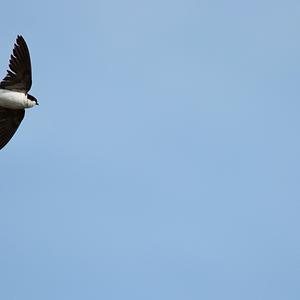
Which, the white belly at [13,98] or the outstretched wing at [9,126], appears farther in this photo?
the outstretched wing at [9,126]

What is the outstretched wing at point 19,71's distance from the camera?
84.0 ft

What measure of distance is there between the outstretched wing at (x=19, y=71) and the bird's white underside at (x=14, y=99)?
0.32 feet

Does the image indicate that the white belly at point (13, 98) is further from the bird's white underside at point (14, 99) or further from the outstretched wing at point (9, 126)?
the outstretched wing at point (9, 126)

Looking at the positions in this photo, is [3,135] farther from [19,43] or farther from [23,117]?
[19,43]

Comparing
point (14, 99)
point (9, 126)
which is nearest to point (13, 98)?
point (14, 99)

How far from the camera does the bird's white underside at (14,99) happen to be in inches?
1024

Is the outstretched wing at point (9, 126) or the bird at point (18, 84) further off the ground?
the bird at point (18, 84)

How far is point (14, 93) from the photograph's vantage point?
26.0 m

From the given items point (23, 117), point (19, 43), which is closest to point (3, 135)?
point (23, 117)

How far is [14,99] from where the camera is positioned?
1025 inches

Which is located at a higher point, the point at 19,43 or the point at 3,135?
the point at 19,43

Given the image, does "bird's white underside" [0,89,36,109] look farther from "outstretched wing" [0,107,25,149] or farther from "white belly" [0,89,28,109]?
"outstretched wing" [0,107,25,149]

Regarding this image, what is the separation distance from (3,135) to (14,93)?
4.16ft

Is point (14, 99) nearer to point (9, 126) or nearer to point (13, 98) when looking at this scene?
point (13, 98)
